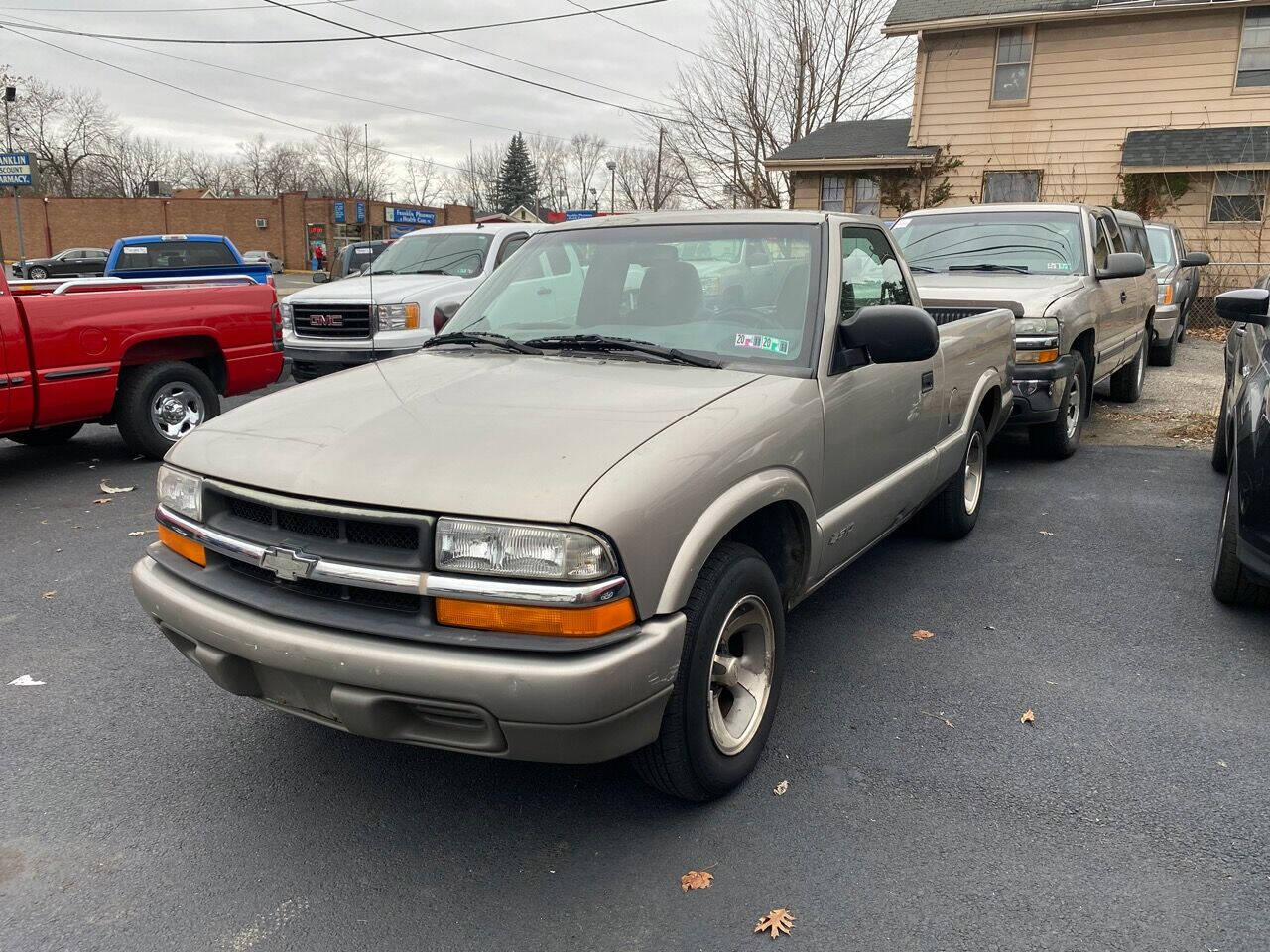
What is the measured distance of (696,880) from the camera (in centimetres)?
263

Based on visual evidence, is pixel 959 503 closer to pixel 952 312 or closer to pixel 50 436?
pixel 952 312

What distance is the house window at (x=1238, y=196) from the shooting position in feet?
61.5

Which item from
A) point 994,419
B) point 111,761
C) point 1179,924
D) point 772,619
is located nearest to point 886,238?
point 994,419

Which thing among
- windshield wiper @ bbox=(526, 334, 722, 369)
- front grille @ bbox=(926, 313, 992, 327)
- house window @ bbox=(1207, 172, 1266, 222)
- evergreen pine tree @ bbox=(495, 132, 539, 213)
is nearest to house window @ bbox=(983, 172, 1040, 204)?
house window @ bbox=(1207, 172, 1266, 222)

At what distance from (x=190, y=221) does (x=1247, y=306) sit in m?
58.8

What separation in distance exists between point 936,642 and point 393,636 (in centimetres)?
268

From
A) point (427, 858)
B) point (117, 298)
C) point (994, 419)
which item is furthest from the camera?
point (117, 298)

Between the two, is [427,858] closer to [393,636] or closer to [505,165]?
[393,636]

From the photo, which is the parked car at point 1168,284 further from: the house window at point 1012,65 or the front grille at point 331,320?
the front grille at point 331,320

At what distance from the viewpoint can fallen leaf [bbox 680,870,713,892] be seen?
2.61 meters

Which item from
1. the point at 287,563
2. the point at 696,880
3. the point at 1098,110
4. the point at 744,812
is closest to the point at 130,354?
the point at 287,563

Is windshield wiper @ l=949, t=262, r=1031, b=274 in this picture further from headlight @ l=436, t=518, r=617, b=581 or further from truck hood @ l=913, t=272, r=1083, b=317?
headlight @ l=436, t=518, r=617, b=581

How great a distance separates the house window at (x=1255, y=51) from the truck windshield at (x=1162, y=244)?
7584mm

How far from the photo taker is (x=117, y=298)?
22.9ft
